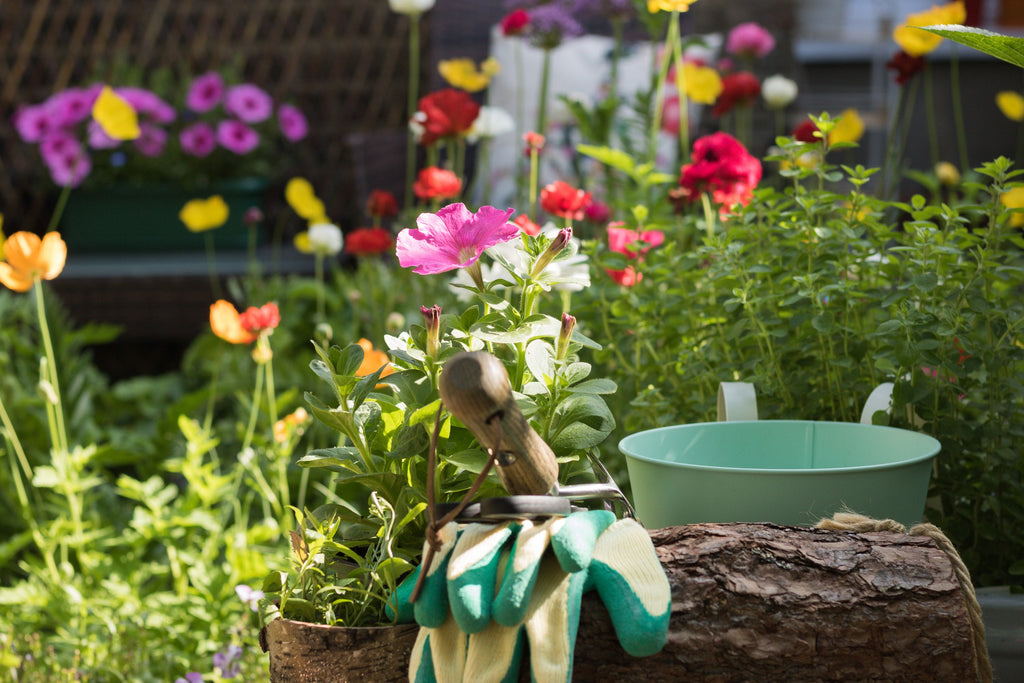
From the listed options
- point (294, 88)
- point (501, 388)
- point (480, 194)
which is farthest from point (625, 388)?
point (294, 88)

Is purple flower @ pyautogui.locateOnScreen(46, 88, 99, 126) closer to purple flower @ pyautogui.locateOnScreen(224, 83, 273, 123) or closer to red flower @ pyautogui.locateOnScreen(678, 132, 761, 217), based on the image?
purple flower @ pyautogui.locateOnScreen(224, 83, 273, 123)

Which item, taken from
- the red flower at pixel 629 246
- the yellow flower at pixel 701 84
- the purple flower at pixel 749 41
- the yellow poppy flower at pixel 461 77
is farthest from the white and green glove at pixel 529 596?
the purple flower at pixel 749 41

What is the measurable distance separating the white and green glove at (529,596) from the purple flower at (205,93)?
2.54 metres

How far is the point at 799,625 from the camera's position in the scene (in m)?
0.53

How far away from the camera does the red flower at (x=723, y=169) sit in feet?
3.43

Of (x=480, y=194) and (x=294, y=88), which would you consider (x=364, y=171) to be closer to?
(x=480, y=194)

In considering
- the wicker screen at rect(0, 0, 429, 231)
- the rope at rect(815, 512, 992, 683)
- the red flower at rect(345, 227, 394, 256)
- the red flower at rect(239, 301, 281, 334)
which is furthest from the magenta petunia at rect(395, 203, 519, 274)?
the wicker screen at rect(0, 0, 429, 231)

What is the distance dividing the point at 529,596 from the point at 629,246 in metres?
0.54

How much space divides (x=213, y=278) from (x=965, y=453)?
75.3 inches

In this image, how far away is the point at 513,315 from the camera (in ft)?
2.04

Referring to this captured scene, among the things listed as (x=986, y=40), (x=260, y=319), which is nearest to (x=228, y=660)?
(x=260, y=319)

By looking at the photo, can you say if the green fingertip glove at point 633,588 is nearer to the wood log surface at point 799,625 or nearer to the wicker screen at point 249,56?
the wood log surface at point 799,625

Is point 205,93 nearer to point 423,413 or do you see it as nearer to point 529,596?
point 423,413

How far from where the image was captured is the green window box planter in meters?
2.85
